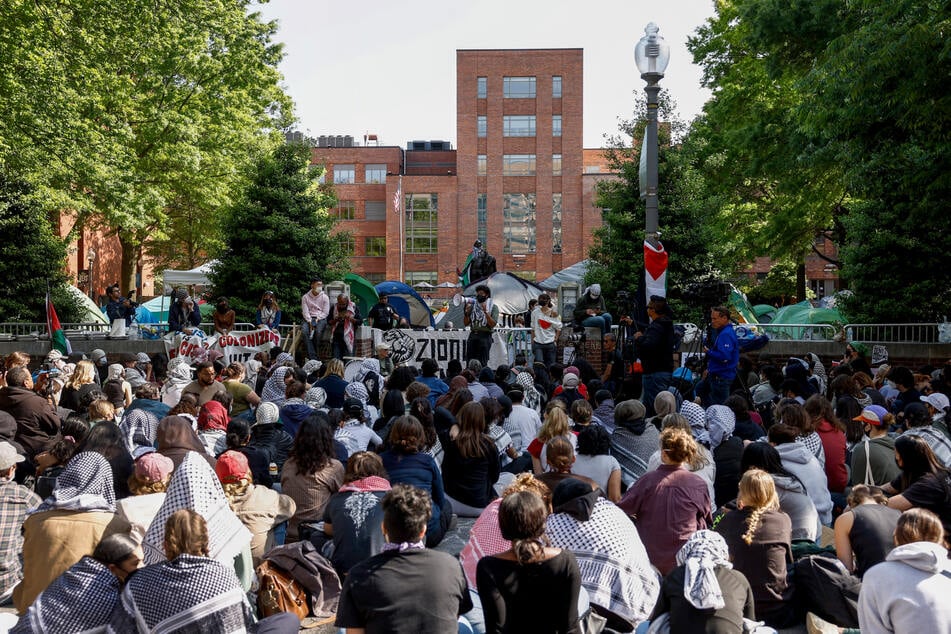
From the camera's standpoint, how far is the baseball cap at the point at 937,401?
10852 millimetres

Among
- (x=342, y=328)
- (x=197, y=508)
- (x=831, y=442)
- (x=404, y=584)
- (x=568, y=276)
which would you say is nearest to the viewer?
(x=404, y=584)

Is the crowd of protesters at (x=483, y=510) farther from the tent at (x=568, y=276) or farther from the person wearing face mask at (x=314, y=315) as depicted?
the tent at (x=568, y=276)

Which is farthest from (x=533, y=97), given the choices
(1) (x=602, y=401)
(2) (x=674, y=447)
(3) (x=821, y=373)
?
(2) (x=674, y=447)

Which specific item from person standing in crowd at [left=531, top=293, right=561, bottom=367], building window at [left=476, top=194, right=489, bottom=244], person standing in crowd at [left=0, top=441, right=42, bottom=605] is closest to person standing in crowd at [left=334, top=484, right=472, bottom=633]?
person standing in crowd at [left=0, top=441, right=42, bottom=605]

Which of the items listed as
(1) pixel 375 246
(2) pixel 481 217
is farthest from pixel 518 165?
(1) pixel 375 246

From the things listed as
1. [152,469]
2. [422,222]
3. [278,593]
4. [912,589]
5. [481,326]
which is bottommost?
[278,593]

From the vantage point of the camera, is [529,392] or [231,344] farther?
[231,344]

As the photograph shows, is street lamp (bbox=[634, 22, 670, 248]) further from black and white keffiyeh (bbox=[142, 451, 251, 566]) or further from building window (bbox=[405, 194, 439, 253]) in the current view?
building window (bbox=[405, 194, 439, 253])

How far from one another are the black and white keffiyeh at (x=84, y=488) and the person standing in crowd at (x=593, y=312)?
A: 12.6 m

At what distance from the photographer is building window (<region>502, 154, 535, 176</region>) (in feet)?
233

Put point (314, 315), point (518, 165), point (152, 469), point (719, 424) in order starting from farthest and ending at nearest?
point (518, 165) < point (314, 315) < point (719, 424) < point (152, 469)

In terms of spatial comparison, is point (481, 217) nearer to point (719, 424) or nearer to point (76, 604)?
point (719, 424)

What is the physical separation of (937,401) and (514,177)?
61.5 meters

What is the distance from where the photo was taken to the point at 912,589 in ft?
14.2
